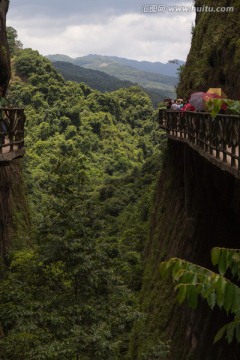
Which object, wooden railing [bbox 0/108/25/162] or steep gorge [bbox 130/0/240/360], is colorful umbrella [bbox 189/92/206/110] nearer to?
steep gorge [bbox 130/0/240/360]

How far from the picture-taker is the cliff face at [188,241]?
1459cm

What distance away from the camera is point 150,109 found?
3868 inches

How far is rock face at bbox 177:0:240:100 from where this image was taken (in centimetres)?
1907

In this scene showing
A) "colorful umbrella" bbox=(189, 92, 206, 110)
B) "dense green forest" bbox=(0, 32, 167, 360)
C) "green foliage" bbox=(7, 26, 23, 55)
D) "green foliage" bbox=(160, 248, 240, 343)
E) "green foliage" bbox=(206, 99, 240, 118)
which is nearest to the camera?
"green foliage" bbox=(160, 248, 240, 343)

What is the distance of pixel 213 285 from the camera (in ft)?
13.2

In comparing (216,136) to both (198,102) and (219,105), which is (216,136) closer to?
(198,102)

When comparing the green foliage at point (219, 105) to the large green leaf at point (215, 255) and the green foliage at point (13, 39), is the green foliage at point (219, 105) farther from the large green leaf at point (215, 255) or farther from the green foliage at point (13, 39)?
the green foliage at point (13, 39)

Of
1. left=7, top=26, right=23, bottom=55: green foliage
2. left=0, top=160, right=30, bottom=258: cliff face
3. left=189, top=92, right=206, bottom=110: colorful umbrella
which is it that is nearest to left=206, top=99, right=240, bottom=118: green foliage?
left=189, top=92, right=206, bottom=110: colorful umbrella

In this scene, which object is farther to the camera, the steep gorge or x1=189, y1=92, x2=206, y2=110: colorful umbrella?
x1=189, y1=92, x2=206, y2=110: colorful umbrella

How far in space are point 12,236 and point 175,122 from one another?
10497 millimetres

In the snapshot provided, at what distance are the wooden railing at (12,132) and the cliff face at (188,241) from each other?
5.72m

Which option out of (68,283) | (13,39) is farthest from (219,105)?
(13,39)

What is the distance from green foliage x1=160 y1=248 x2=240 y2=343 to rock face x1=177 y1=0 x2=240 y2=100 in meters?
13.9

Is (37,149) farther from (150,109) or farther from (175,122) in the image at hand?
(175,122)
